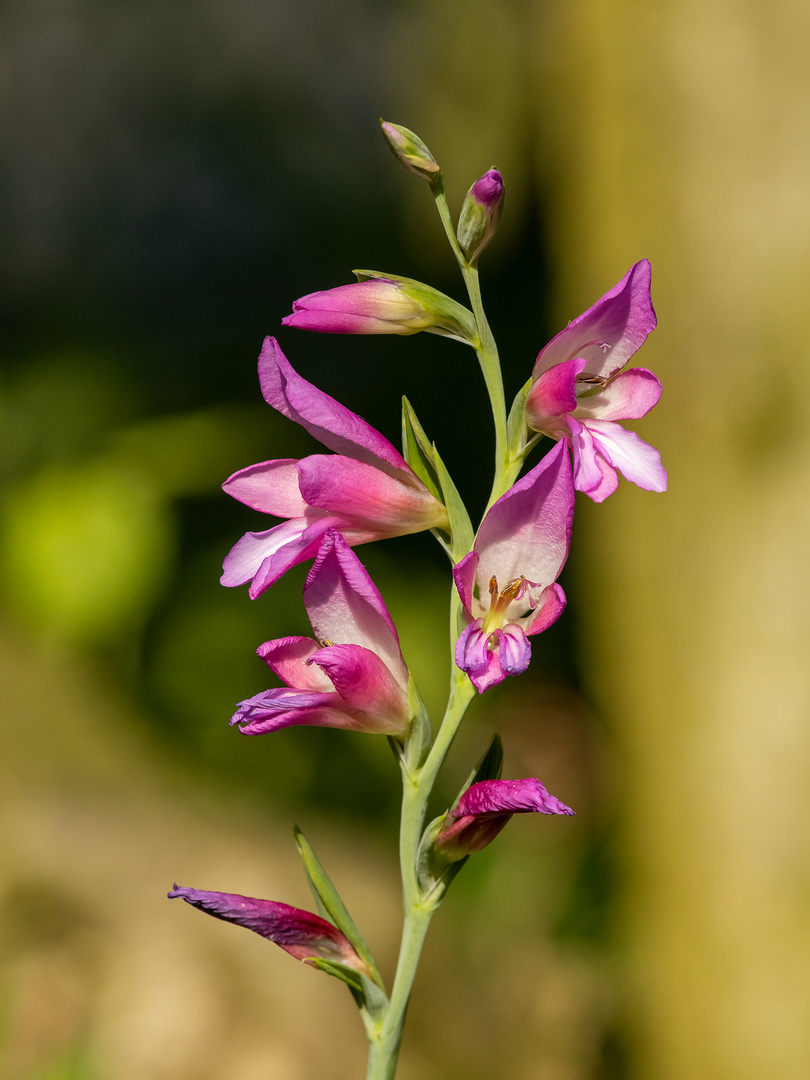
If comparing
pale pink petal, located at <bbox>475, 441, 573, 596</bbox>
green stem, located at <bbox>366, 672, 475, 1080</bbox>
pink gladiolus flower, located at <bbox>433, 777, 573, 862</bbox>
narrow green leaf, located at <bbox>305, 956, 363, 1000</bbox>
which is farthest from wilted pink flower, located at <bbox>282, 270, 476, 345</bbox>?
narrow green leaf, located at <bbox>305, 956, 363, 1000</bbox>

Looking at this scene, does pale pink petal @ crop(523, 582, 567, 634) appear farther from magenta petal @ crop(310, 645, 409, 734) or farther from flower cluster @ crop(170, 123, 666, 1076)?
magenta petal @ crop(310, 645, 409, 734)

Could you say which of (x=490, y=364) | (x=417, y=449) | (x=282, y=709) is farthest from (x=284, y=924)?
(x=490, y=364)

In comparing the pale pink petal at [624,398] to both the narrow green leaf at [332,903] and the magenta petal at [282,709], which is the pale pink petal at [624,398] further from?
the narrow green leaf at [332,903]

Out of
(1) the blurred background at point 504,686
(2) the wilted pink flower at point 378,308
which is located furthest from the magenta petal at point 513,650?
(1) the blurred background at point 504,686

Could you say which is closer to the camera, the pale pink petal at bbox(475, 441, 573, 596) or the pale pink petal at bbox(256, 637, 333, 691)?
the pale pink petal at bbox(475, 441, 573, 596)

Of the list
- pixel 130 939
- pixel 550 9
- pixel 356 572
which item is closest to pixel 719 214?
pixel 550 9

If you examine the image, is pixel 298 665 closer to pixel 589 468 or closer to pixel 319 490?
pixel 319 490
